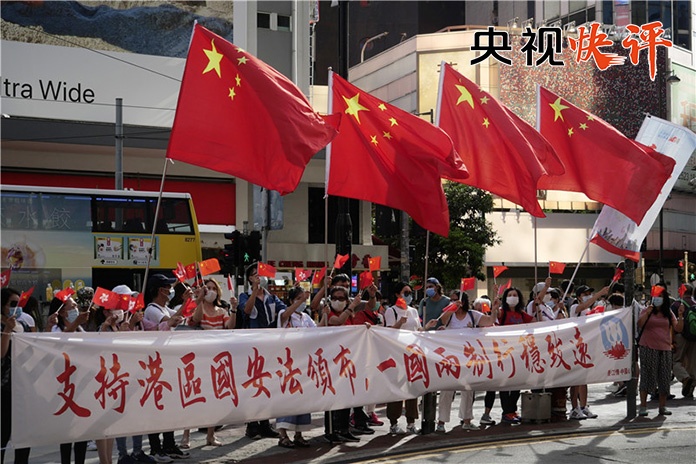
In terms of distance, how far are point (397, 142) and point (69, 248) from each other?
13076 millimetres

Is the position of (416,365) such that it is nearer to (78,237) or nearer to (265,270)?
(265,270)

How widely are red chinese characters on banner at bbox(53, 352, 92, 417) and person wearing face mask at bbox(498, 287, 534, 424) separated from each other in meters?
6.01

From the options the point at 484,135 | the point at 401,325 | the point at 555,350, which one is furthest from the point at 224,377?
the point at 484,135

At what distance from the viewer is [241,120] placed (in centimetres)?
921

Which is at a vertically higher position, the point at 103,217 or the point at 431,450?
the point at 103,217

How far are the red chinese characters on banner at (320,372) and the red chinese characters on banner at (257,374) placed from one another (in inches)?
20.9

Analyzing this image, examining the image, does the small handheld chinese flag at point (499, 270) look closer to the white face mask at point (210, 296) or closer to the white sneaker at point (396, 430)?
the white sneaker at point (396, 430)

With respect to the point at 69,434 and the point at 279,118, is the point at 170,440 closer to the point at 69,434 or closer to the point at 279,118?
the point at 69,434

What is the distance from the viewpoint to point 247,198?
120ft

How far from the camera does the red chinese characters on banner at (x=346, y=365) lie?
9836mm

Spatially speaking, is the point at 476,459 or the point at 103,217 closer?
the point at 476,459

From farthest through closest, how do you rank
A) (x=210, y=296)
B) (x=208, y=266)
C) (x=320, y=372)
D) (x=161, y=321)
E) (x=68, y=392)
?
(x=208, y=266) < (x=210, y=296) < (x=161, y=321) < (x=320, y=372) < (x=68, y=392)

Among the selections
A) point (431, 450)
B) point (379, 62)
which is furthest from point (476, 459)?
point (379, 62)

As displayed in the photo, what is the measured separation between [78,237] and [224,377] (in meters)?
14.2
